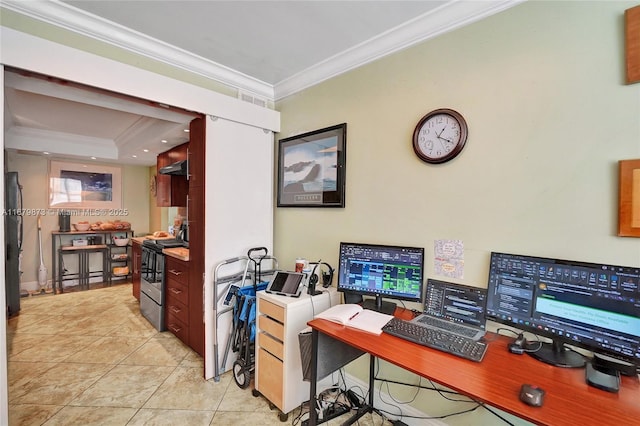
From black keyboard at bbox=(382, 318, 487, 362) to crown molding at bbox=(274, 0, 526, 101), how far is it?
178 cm

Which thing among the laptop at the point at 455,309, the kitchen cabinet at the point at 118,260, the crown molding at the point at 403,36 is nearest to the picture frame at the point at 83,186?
the kitchen cabinet at the point at 118,260

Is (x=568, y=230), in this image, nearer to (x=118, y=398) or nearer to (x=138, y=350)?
(x=118, y=398)

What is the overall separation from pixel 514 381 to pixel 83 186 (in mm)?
6458

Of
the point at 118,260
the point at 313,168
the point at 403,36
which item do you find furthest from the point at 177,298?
the point at 118,260

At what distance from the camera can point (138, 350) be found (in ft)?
9.38

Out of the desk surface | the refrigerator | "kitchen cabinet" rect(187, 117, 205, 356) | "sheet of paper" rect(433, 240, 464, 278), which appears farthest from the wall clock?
the refrigerator

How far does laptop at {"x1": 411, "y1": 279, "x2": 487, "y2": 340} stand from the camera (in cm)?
151

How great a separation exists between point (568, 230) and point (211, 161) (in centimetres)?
240

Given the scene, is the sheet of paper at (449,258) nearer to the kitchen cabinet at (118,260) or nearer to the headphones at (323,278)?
the headphones at (323,278)

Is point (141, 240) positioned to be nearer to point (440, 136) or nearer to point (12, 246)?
point (12, 246)

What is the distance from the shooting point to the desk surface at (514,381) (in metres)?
0.93

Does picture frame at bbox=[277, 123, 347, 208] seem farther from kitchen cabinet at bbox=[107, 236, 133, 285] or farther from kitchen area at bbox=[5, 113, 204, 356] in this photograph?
kitchen cabinet at bbox=[107, 236, 133, 285]

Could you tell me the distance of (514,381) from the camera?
1.11 meters

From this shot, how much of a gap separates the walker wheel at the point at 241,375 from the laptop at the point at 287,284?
2.37 feet
